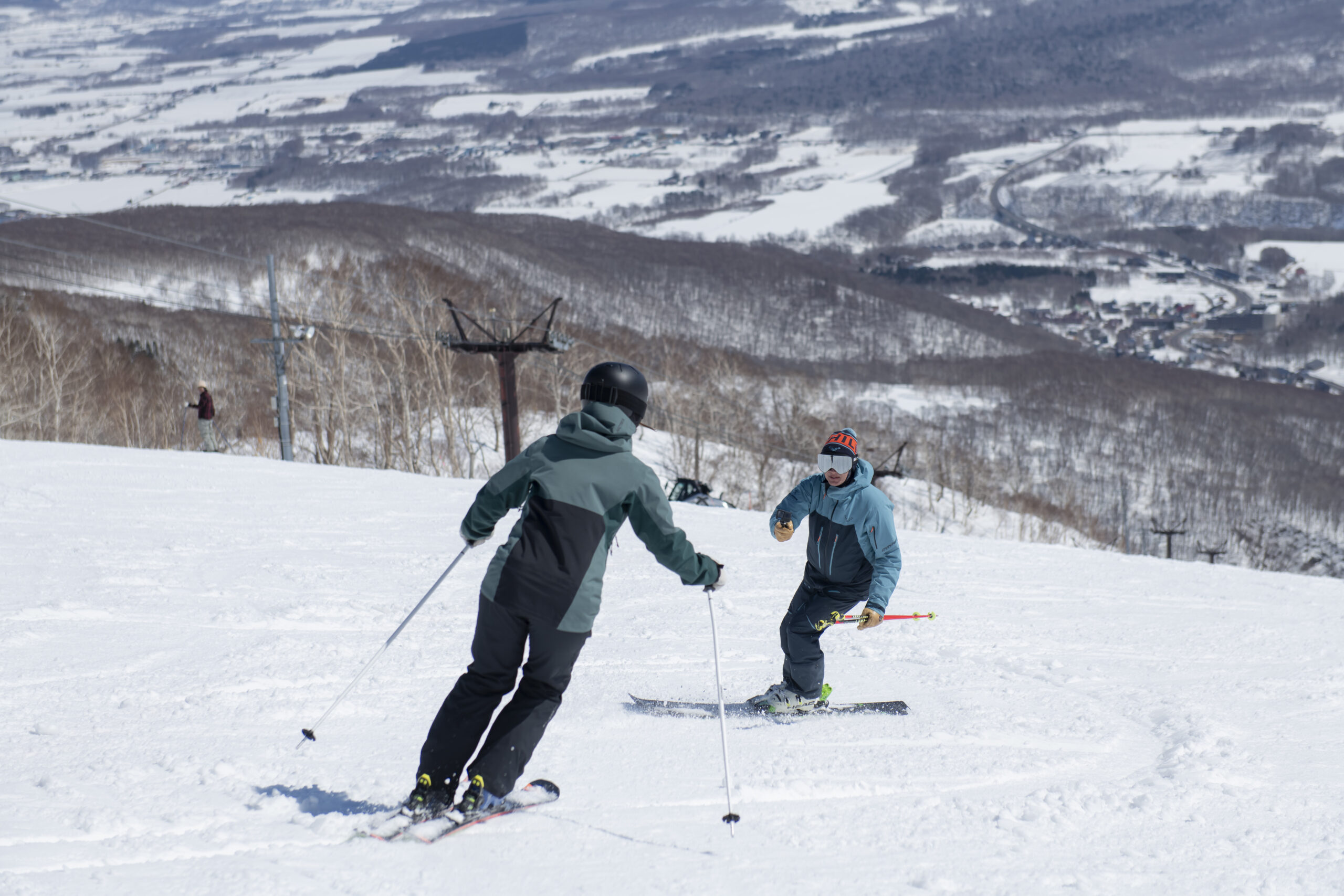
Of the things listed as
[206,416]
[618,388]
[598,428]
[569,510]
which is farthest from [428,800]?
[206,416]

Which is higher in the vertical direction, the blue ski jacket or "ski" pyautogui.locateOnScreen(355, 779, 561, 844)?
the blue ski jacket

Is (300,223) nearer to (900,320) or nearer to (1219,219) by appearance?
(900,320)

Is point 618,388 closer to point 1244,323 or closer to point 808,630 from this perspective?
point 808,630

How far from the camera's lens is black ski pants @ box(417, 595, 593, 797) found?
3354 millimetres

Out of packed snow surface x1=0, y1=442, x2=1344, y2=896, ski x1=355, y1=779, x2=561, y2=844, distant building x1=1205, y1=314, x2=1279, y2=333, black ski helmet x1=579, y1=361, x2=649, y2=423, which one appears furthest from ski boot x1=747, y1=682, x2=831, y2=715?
distant building x1=1205, y1=314, x2=1279, y2=333

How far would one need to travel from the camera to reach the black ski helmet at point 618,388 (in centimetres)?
330

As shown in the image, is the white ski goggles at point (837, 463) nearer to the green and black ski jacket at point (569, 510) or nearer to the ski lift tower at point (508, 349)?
the green and black ski jacket at point (569, 510)

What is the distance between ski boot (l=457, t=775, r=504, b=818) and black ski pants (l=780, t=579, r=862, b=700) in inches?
79.5

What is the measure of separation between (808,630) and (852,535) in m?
0.53

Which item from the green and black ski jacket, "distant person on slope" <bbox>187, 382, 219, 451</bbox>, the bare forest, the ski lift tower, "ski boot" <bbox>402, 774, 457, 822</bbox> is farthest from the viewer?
the bare forest

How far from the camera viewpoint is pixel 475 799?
3.38 metres

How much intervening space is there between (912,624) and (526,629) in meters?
4.45

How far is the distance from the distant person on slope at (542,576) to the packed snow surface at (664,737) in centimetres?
27

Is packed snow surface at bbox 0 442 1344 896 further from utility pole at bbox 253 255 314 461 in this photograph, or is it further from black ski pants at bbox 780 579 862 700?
utility pole at bbox 253 255 314 461
